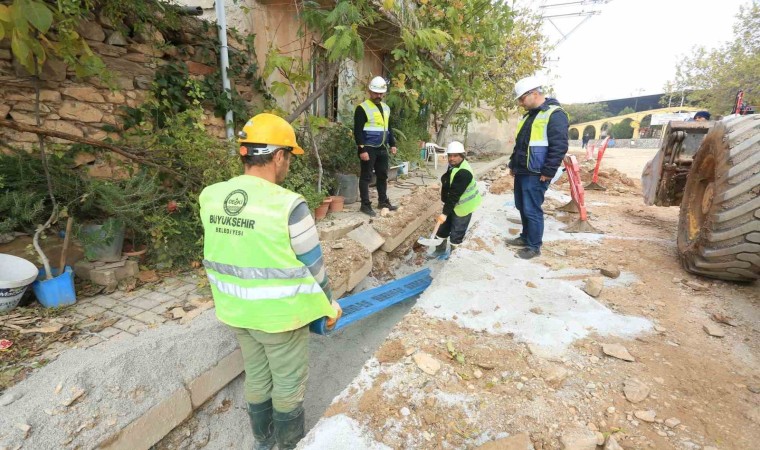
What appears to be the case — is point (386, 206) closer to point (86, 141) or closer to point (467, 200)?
point (467, 200)

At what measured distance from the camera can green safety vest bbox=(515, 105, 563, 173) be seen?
3482 mm

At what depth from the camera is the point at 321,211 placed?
480cm

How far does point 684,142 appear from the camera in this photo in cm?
423

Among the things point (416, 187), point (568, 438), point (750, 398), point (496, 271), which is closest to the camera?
point (568, 438)

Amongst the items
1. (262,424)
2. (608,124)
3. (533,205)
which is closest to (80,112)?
(262,424)

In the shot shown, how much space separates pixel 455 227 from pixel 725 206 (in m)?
2.65

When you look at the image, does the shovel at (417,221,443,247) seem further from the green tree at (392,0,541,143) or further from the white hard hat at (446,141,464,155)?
the green tree at (392,0,541,143)

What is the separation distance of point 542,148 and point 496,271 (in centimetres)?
131

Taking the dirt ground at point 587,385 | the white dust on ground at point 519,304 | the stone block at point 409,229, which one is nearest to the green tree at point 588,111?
the stone block at point 409,229

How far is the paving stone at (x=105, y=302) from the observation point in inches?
111

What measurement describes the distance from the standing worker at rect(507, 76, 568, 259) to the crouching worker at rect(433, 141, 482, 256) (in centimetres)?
64

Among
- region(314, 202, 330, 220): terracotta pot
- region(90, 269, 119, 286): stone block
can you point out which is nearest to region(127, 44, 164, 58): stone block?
region(90, 269, 119, 286): stone block

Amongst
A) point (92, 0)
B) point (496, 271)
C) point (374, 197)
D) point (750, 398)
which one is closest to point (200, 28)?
point (92, 0)

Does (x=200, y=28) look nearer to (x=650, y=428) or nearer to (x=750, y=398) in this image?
(x=650, y=428)
